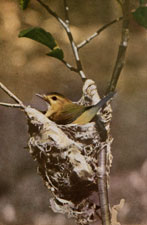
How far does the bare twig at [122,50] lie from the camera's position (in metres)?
2.12

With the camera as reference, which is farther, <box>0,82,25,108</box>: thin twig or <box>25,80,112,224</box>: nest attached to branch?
<box>0,82,25,108</box>: thin twig

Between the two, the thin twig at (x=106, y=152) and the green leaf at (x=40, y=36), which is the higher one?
the green leaf at (x=40, y=36)

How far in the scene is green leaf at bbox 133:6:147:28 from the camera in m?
2.07

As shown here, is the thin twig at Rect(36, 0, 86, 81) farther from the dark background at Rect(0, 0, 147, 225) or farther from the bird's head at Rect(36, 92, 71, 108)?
the bird's head at Rect(36, 92, 71, 108)

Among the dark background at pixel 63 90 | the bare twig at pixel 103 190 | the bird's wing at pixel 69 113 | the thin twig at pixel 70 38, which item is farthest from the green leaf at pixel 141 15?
the bare twig at pixel 103 190

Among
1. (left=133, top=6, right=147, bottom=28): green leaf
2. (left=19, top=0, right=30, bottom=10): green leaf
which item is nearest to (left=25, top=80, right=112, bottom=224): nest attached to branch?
(left=133, top=6, right=147, bottom=28): green leaf

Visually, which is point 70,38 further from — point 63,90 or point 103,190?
point 103,190

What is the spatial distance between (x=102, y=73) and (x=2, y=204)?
0.89 meters

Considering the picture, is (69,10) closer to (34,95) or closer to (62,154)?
(34,95)

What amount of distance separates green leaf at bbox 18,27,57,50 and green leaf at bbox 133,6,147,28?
460mm

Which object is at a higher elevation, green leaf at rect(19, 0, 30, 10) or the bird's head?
green leaf at rect(19, 0, 30, 10)

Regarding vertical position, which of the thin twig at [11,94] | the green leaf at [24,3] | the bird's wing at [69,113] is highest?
the green leaf at [24,3]

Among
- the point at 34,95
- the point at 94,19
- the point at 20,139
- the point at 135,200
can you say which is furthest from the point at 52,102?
the point at 135,200

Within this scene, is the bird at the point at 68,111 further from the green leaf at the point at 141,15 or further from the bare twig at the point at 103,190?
the green leaf at the point at 141,15
